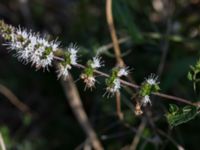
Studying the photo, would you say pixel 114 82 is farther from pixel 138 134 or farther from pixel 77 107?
pixel 77 107

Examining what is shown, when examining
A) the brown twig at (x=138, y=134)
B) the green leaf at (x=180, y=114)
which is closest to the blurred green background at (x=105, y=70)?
the brown twig at (x=138, y=134)

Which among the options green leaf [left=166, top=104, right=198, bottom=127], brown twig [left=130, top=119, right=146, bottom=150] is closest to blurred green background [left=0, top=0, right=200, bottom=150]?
brown twig [left=130, top=119, right=146, bottom=150]

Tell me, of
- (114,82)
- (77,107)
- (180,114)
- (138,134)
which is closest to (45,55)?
(114,82)

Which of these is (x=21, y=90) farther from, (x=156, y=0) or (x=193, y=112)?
(x=193, y=112)

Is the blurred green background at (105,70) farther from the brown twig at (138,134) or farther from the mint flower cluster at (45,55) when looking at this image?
the mint flower cluster at (45,55)

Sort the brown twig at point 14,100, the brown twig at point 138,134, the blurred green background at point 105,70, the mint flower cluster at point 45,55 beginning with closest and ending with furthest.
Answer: the mint flower cluster at point 45,55
the brown twig at point 138,134
the blurred green background at point 105,70
the brown twig at point 14,100

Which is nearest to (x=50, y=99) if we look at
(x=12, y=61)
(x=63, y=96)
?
(x=63, y=96)
